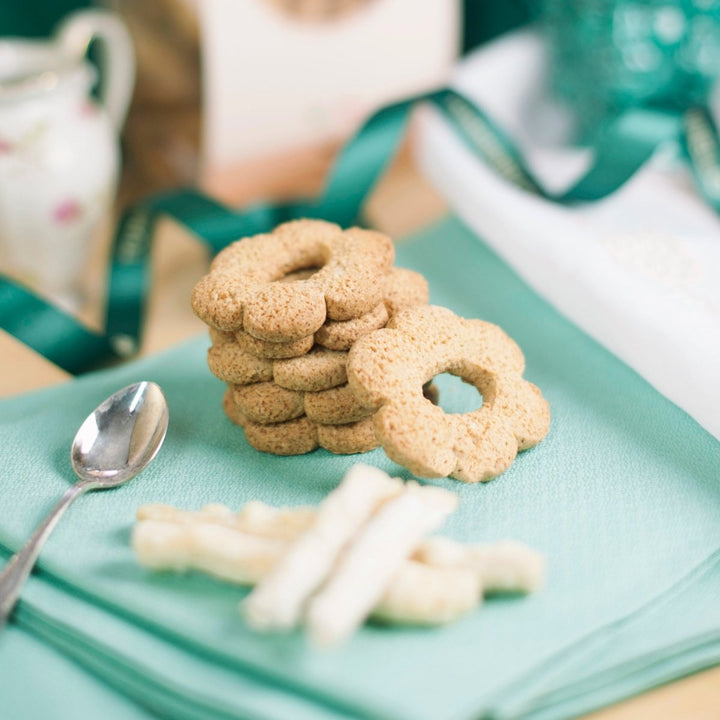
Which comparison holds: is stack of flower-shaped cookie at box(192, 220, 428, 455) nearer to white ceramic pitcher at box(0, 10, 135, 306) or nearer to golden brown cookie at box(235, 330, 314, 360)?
golden brown cookie at box(235, 330, 314, 360)

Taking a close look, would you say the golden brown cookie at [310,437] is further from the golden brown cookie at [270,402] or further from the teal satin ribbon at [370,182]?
the teal satin ribbon at [370,182]

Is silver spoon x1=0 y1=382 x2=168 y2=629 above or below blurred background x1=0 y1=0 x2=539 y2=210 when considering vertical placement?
below

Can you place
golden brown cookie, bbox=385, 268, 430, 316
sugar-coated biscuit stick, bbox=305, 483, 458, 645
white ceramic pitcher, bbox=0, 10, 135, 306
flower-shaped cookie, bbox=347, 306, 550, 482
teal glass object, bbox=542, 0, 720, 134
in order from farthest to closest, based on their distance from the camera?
1. teal glass object, bbox=542, 0, 720, 134
2. white ceramic pitcher, bbox=0, 10, 135, 306
3. golden brown cookie, bbox=385, 268, 430, 316
4. flower-shaped cookie, bbox=347, 306, 550, 482
5. sugar-coated biscuit stick, bbox=305, 483, 458, 645

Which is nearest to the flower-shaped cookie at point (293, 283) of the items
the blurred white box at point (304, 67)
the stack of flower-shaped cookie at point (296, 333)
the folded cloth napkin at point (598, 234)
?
the stack of flower-shaped cookie at point (296, 333)

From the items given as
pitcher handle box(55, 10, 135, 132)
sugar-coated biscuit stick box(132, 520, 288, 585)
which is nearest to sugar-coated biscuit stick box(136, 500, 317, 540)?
sugar-coated biscuit stick box(132, 520, 288, 585)

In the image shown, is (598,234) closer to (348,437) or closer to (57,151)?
(348,437)

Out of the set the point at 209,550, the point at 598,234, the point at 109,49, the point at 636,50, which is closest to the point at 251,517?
the point at 209,550
